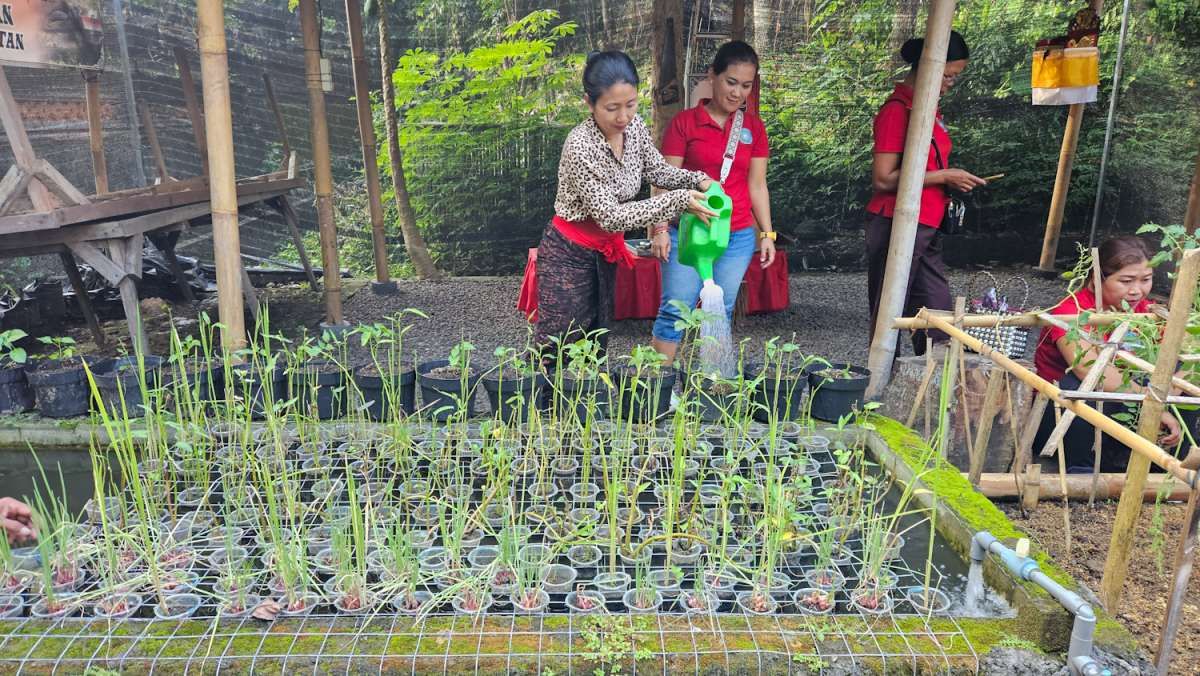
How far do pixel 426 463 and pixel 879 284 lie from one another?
2584 millimetres

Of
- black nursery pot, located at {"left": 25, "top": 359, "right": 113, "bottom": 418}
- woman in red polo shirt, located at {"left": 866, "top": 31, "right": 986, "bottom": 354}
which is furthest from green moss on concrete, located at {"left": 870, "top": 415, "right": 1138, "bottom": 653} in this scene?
black nursery pot, located at {"left": 25, "top": 359, "right": 113, "bottom": 418}

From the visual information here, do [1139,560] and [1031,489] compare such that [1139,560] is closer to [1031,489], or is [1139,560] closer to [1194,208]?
[1031,489]

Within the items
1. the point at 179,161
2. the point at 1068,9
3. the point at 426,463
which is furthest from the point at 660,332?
the point at 1068,9

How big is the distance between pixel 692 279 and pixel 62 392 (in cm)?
273

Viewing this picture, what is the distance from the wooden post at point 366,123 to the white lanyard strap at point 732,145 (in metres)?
4.31

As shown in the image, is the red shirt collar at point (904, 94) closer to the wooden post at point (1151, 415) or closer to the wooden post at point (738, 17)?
the wooden post at point (1151, 415)

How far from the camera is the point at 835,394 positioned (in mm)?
3293

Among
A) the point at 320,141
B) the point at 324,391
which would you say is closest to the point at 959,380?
the point at 324,391

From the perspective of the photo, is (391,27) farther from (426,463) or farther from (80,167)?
(426,463)

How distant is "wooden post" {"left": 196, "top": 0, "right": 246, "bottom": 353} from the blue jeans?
1.85 meters

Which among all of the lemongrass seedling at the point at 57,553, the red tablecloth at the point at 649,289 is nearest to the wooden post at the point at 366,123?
the red tablecloth at the point at 649,289

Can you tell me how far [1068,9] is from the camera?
8.58 m

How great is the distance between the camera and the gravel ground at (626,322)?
19.3 ft

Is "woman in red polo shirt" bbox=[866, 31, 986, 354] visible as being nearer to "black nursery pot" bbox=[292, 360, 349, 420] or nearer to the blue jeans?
the blue jeans
